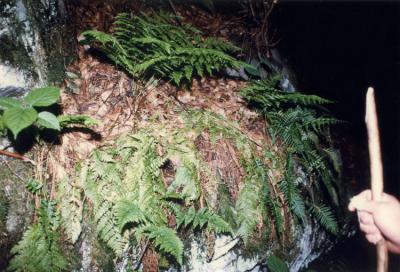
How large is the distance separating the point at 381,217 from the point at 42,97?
2324 mm

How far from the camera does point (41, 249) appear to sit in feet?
7.79

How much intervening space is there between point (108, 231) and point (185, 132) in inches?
45.5

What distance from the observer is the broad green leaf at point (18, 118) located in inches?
81.1

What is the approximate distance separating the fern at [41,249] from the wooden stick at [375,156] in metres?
2.13

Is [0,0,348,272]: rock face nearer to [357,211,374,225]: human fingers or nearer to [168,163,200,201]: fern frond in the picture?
[168,163,200,201]: fern frond

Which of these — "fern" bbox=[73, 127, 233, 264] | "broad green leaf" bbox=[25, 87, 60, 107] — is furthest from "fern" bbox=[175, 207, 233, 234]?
"broad green leaf" bbox=[25, 87, 60, 107]

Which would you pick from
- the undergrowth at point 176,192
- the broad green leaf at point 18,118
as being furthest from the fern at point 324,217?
the broad green leaf at point 18,118

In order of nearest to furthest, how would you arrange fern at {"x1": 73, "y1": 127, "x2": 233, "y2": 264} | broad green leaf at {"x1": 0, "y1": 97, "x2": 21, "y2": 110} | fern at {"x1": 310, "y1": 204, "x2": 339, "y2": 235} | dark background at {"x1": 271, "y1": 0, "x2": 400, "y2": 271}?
broad green leaf at {"x1": 0, "y1": 97, "x2": 21, "y2": 110}
fern at {"x1": 73, "y1": 127, "x2": 233, "y2": 264}
fern at {"x1": 310, "y1": 204, "x2": 339, "y2": 235}
dark background at {"x1": 271, "y1": 0, "x2": 400, "y2": 271}

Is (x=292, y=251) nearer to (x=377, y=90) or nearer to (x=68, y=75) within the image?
(x=377, y=90)

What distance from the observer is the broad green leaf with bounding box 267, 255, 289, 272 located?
10.4ft

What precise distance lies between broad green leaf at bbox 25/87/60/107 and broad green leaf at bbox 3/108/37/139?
11cm

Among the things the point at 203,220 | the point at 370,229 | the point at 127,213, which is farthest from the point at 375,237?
the point at 127,213

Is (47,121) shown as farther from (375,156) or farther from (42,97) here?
(375,156)

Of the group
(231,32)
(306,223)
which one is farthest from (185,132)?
(231,32)
